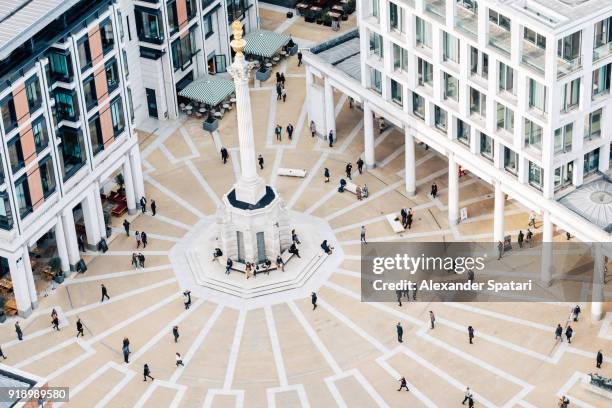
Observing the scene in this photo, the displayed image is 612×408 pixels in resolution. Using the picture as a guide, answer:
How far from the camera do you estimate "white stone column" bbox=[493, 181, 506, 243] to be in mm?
135250

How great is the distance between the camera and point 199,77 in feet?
543

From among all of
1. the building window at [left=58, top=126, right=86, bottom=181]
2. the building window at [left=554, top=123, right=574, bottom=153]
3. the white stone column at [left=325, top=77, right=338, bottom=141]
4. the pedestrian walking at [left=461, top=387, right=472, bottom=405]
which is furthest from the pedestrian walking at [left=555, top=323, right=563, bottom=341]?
the building window at [left=58, top=126, right=86, bottom=181]

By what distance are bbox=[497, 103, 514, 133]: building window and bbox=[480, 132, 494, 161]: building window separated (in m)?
3.18

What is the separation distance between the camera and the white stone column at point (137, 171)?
478ft

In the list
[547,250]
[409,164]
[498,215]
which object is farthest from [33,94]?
[547,250]

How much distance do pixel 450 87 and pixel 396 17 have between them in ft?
28.2

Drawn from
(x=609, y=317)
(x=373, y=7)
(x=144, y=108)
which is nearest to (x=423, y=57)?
(x=373, y=7)

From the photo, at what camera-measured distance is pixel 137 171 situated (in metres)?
148

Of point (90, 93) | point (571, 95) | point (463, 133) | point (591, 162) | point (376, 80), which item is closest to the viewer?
point (571, 95)

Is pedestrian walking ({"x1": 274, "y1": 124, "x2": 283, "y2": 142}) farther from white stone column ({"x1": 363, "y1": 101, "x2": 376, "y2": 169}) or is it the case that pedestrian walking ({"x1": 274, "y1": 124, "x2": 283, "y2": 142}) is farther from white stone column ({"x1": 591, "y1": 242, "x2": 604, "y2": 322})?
white stone column ({"x1": 591, "y1": 242, "x2": 604, "y2": 322})

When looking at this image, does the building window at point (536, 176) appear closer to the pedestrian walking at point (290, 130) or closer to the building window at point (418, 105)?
the building window at point (418, 105)

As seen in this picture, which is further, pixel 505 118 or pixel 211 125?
pixel 211 125

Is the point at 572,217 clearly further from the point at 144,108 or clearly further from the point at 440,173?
the point at 144,108

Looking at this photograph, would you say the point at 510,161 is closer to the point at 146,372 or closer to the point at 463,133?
the point at 463,133
